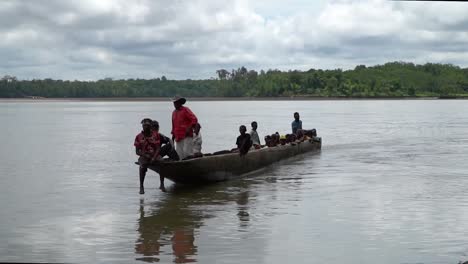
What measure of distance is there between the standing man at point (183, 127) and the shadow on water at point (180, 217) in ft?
2.67

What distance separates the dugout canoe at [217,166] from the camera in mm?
12789

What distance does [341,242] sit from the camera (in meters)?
8.84

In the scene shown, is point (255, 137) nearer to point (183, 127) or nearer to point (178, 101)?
point (183, 127)

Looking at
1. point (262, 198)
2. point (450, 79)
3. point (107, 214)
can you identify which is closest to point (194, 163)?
point (262, 198)

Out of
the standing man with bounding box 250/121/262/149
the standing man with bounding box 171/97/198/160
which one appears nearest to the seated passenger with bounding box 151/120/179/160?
the standing man with bounding box 171/97/198/160

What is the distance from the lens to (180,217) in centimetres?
1070

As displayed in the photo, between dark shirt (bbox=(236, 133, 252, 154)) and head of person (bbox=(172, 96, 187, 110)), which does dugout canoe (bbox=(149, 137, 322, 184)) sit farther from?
head of person (bbox=(172, 96, 187, 110))

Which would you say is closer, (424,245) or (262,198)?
(424,245)

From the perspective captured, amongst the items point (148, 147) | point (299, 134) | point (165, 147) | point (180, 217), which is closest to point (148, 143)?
point (148, 147)

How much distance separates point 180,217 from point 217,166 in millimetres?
A: 3527

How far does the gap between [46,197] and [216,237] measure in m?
5.63

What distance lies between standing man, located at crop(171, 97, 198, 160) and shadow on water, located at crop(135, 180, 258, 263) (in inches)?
32.0

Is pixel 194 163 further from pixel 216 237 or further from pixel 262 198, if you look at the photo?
pixel 216 237

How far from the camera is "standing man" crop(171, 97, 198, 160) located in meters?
12.7
